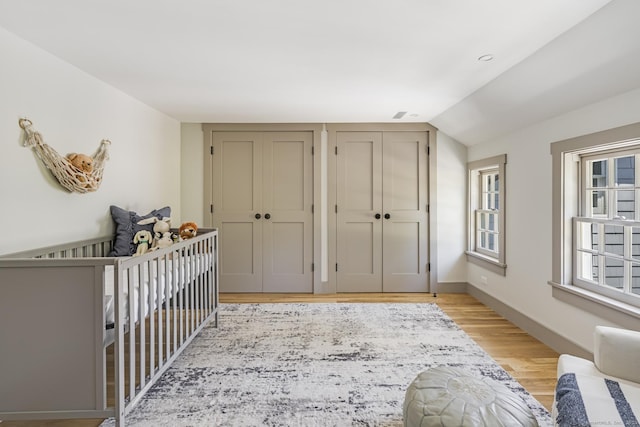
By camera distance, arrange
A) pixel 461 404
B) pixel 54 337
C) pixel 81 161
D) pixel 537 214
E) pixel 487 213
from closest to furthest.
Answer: pixel 461 404
pixel 54 337
pixel 81 161
pixel 537 214
pixel 487 213

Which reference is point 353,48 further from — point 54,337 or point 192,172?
point 192,172

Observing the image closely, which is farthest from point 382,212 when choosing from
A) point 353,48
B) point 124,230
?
point 124,230

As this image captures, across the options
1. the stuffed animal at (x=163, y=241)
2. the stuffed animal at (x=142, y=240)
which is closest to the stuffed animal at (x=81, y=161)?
the stuffed animal at (x=142, y=240)

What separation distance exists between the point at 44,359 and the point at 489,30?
2765mm

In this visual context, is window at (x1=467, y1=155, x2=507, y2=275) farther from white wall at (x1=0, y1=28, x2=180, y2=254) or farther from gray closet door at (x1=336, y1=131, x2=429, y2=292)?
white wall at (x1=0, y1=28, x2=180, y2=254)

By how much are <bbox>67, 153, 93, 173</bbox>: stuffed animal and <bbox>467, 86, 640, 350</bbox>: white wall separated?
3.49 meters

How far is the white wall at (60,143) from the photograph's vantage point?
1949 millimetres

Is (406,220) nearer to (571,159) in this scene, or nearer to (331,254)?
(331,254)

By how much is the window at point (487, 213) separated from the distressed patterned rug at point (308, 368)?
0.93m

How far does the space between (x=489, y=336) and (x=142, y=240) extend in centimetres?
300

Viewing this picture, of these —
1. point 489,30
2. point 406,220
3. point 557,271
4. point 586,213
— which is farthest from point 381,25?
point 406,220

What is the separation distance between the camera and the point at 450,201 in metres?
4.24

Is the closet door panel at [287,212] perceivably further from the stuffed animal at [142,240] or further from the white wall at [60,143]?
the stuffed animal at [142,240]

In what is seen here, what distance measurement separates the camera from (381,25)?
1.86 metres
